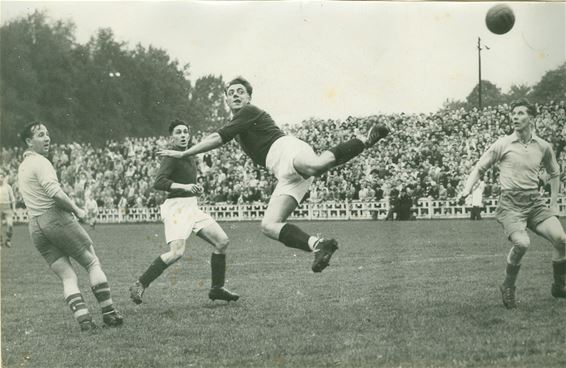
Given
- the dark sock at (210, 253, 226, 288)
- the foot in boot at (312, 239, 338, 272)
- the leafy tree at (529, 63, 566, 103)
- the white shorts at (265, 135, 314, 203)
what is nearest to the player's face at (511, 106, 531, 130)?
the leafy tree at (529, 63, 566, 103)

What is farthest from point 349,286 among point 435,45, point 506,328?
point 435,45

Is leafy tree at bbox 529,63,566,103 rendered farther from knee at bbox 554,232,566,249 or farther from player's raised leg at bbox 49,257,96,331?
player's raised leg at bbox 49,257,96,331

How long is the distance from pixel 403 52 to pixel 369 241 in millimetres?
5492

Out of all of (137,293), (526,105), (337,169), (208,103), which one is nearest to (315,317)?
(137,293)

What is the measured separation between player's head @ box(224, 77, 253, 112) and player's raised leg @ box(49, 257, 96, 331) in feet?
7.17

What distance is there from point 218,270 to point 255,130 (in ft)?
5.66

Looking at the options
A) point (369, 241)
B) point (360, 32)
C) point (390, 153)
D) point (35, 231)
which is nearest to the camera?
point (35, 231)

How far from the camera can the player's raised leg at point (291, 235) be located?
533 cm

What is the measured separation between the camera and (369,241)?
12.3 meters

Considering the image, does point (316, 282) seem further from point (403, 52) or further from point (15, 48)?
point (15, 48)

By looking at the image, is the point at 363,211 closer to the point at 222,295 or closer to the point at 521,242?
the point at 222,295

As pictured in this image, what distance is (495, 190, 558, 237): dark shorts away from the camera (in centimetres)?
653

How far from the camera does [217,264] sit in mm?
7117

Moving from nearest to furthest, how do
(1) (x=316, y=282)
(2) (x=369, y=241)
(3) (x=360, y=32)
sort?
(3) (x=360, y=32) → (1) (x=316, y=282) → (2) (x=369, y=241)
